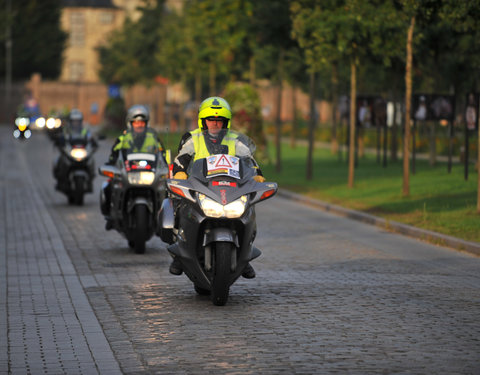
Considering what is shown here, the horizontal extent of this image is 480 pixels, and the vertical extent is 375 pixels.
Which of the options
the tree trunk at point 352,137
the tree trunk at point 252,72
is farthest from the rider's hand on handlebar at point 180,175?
the tree trunk at point 252,72

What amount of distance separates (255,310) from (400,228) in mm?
7567

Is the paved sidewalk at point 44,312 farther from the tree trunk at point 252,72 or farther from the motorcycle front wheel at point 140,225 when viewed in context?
the tree trunk at point 252,72

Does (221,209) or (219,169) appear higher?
(219,169)

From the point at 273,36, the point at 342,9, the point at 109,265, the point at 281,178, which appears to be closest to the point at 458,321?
the point at 109,265

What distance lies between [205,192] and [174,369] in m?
2.59

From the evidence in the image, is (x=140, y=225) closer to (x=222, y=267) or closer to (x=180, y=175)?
(x=180, y=175)

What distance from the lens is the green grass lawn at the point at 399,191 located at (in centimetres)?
1728

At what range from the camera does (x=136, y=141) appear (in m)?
14.9

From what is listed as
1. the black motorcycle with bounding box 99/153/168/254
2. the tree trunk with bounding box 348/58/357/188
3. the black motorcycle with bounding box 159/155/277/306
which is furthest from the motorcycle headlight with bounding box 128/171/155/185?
the tree trunk with bounding box 348/58/357/188

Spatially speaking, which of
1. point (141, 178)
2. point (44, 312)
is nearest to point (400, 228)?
point (141, 178)

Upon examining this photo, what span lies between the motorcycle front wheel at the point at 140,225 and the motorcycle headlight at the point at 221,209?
4.43m

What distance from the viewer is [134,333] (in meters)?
8.66

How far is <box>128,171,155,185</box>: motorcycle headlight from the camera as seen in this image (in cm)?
1422

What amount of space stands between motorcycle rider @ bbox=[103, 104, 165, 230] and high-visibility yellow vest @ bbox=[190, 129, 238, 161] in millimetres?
4524
